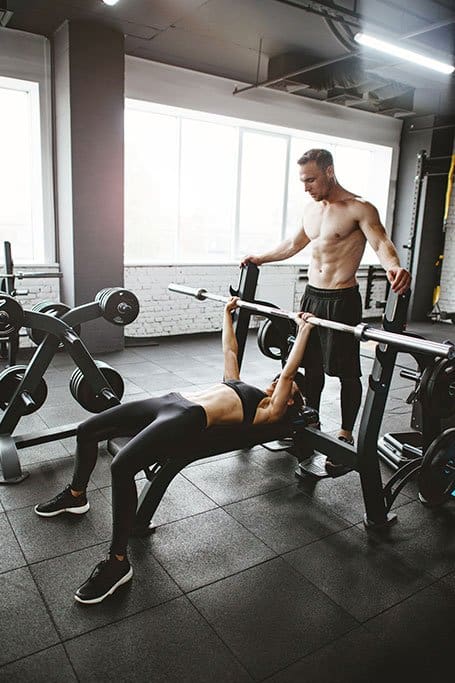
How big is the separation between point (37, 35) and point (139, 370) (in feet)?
10.3

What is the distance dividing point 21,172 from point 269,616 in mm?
4710

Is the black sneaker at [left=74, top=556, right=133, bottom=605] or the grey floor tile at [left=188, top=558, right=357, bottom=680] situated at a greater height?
the black sneaker at [left=74, top=556, right=133, bottom=605]

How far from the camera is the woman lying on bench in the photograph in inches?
69.0

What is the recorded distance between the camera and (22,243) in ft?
17.0

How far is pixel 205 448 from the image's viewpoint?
195cm

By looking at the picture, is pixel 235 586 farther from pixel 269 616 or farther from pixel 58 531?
pixel 58 531

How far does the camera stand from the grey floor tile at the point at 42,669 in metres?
1.43

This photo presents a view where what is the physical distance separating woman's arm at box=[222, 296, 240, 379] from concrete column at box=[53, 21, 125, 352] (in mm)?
2691

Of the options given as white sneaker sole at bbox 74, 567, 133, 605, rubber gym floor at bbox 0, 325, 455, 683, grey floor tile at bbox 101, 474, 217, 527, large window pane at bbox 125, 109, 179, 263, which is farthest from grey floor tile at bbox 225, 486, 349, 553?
large window pane at bbox 125, 109, 179, 263

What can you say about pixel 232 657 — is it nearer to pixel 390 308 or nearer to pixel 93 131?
pixel 390 308

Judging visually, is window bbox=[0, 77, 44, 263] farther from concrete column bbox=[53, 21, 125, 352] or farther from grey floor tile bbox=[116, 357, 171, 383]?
grey floor tile bbox=[116, 357, 171, 383]

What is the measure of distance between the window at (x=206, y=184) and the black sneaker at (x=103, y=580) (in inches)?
161

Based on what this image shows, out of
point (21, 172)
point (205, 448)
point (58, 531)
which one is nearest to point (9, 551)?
point (58, 531)

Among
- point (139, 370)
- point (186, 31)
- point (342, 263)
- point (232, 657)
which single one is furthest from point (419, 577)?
point (186, 31)
